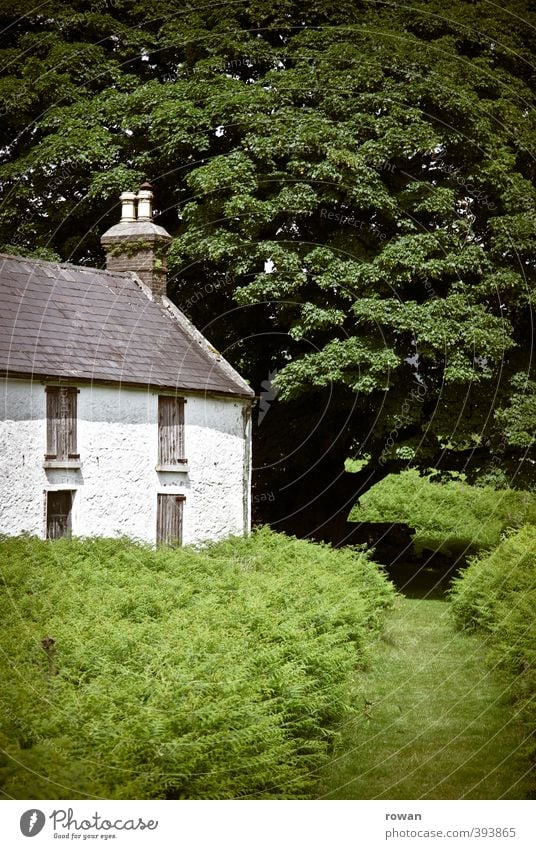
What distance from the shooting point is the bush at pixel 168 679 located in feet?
25.9

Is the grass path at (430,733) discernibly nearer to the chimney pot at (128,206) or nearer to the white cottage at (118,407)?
the white cottage at (118,407)

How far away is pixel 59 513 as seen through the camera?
62.9 ft

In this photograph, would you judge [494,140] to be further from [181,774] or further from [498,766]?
[181,774]

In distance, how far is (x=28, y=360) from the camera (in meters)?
18.5

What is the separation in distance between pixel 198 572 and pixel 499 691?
204 inches

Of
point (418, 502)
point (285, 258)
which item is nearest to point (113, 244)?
point (285, 258)

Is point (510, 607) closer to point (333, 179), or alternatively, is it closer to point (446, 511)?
point (333, 179)

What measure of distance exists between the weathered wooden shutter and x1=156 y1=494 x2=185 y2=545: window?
2.78 meters

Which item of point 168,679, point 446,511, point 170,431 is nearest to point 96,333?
point 170,431

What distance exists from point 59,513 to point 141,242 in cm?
787

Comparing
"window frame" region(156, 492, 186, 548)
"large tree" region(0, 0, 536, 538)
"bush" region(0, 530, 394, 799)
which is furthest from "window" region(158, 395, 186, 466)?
"bush" region(0, 530, 394, 799)

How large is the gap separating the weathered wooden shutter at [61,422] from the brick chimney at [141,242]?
5.44 meters

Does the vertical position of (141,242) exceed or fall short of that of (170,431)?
it exceeds it
